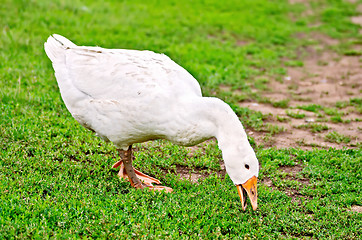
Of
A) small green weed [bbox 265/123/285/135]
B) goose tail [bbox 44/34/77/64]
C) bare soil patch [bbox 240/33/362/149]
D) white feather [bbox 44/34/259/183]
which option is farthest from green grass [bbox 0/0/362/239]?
goose tail [bbox 44/34/77/64]

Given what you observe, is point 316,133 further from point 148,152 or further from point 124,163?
point 124,163

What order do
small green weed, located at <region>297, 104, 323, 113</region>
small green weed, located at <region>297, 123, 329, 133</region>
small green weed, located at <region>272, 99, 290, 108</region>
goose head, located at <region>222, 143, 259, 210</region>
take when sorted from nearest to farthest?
goose head, located at <region>222, 143, 259, 210</region> → small green weed, located at <region>297, 123, 329, 133</region> → small green weed, located at <region>297, 104, 323, 113</region> → small green weed, located at <region>272, 99, 290, 108</region>

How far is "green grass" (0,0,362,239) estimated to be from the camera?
4.15 m

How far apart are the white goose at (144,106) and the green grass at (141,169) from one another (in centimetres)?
44

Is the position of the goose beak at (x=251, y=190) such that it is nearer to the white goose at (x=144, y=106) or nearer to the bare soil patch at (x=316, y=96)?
the white goose at (x=144, y=106)

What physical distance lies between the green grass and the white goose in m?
0.44

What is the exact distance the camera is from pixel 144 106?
4.24 metres

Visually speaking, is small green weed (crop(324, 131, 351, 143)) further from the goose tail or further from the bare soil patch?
the goose tail

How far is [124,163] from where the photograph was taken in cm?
489

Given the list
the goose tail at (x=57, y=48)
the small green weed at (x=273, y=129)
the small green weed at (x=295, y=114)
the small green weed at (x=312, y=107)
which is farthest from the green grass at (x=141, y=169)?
the goose tail at (x=57, y=48)

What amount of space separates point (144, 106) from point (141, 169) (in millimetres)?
1482

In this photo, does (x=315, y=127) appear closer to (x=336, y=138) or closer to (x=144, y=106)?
(x=336, y=138)

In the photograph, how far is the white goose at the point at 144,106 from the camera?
13.6 ft

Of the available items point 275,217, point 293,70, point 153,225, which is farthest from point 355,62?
point 153,225
